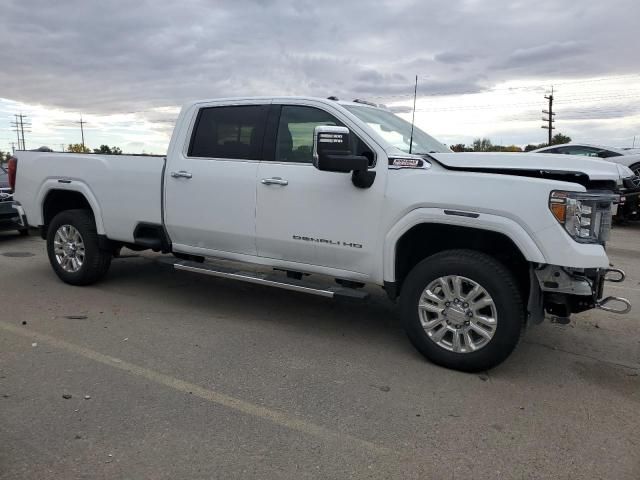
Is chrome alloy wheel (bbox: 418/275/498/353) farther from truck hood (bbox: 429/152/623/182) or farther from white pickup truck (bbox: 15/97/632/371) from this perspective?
truck hood (bbox: 429/152/623/182)

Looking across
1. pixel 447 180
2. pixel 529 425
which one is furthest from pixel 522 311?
pixel 447 180

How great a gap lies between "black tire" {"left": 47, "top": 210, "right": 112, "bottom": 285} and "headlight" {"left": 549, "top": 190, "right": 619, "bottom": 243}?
4878 millimetres

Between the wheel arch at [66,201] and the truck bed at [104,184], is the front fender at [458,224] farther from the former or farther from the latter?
the wheel arch at [66,201]

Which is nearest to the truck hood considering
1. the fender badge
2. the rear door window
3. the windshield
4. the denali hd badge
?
the fender badge

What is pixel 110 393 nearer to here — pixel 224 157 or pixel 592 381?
pixel 224 157

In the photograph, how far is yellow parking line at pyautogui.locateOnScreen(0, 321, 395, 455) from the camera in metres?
3.14

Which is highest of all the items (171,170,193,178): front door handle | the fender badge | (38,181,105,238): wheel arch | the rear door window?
the rear door window

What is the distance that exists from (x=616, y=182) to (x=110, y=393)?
387cm

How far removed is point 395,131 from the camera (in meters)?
4.89

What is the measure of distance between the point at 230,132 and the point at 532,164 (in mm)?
2829

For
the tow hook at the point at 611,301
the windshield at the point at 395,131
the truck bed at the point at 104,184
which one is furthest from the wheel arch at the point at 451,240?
the truck bed at the point at 104,184

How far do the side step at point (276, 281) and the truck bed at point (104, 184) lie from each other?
0.63 m

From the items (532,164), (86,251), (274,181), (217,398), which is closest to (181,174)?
(274,181)

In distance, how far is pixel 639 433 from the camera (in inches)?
129
